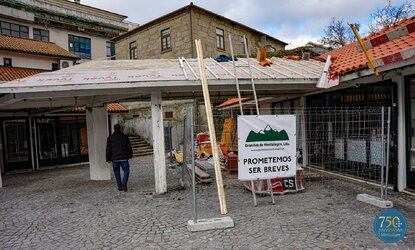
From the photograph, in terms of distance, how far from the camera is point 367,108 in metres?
7.46

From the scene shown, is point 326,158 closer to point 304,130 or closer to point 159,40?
point 304,130

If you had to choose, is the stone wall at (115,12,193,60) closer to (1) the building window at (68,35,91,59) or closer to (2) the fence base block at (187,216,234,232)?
(1) the building window at (68,35,91,59)

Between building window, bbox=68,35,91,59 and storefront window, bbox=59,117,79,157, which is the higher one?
building window, bbox=68,35,91,59

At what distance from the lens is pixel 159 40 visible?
23250 millimetres

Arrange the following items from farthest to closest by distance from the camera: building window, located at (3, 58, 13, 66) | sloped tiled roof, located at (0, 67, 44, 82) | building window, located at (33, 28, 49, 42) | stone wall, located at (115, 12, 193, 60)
A: building window, located at (33, 28, 49, 42) < stone wall, located at (115, 12, 193, 60) < building window, located at (3, 58, 13, 66) < sloped tiled roof, located at (0, 67, 44, 82)

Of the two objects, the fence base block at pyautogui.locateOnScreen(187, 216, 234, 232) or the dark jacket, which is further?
the dark jacket

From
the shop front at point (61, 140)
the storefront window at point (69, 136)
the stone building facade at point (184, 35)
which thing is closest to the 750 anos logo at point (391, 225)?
the shop front at point (61, 140)

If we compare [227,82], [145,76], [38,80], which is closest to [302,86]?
[227,82]

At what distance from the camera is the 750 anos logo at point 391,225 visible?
252 cm

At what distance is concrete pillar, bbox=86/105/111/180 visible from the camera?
9.30 meters

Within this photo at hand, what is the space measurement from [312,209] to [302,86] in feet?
11.2

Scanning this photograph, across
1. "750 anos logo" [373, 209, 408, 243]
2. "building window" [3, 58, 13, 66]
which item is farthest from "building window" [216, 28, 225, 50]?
"750 anos logo" [373, 209, 408, 243]

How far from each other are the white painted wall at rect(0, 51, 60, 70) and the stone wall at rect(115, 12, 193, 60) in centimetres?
667

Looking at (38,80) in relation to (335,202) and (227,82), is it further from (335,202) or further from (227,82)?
(335,202)
